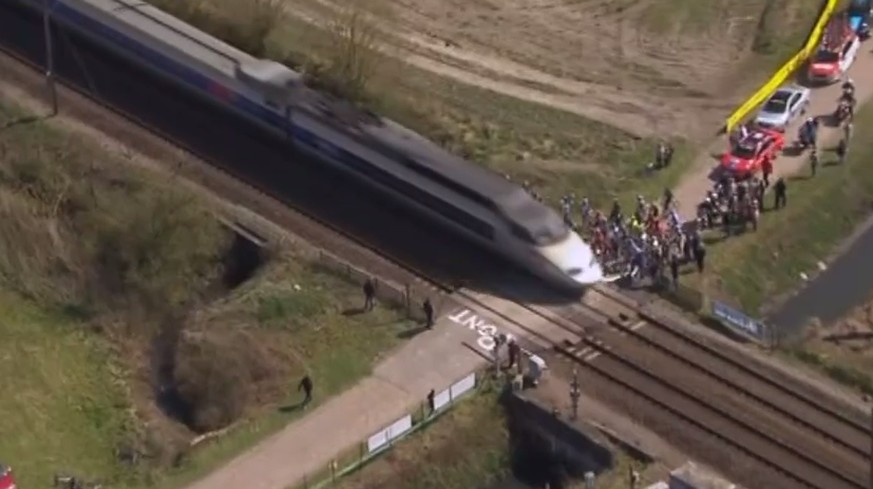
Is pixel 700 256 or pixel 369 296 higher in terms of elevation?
pixel 700 256

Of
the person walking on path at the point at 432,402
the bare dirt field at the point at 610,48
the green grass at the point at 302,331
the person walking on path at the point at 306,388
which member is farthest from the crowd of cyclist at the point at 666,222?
the person walking on path at the point at 306,388

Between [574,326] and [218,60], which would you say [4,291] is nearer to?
[218,60]

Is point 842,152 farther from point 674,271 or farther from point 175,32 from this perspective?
point 175,32

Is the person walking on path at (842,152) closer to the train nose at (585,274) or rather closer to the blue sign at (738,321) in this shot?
the blue sign at (738,321)

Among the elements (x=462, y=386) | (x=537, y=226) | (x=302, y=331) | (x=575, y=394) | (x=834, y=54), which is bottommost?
(x=302, y=331)

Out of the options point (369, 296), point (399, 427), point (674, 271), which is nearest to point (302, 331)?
point (369, 296)
